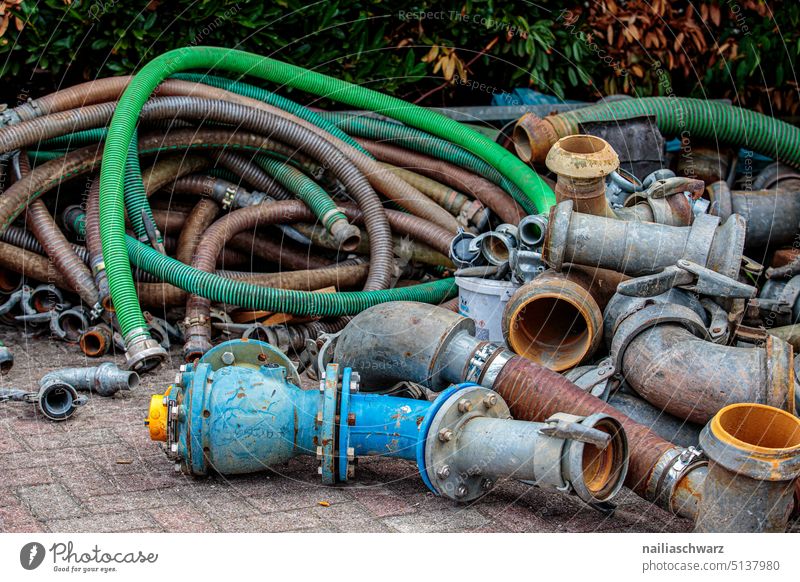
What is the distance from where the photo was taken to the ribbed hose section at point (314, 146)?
5.25 meters

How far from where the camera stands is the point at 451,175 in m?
5.80

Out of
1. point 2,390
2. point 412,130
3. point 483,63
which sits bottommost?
point 2,390

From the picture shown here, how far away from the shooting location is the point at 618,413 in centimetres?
363

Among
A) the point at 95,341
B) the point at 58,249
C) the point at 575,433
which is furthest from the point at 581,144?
the point at 58,249

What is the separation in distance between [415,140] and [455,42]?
3.04ft

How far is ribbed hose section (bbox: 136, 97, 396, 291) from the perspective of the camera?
17.2ft

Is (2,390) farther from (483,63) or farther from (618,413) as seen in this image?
(483,63)

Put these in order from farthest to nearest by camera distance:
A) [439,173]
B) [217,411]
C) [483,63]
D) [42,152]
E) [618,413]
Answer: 1. [483,63]
2. [439,173]
3. [42,152]
4. [618,413]
5. [217,411]

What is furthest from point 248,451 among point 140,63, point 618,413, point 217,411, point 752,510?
point 140,63

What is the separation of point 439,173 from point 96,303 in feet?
7.19

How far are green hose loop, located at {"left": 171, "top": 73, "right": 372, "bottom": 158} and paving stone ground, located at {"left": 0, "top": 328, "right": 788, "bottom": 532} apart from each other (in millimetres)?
2487

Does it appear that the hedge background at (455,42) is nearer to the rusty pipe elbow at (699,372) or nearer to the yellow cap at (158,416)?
the rusty pipe elbow at (699,372)

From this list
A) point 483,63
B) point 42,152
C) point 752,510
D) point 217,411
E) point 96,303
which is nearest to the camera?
point 752,510

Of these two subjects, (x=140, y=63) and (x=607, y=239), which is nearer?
(x=607, y=239)
